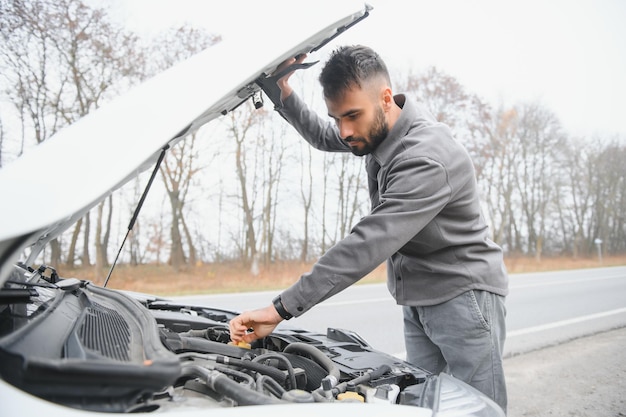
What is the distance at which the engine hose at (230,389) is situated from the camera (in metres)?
1.15

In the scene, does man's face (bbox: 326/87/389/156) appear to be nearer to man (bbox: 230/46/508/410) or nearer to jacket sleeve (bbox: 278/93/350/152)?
man (bbox: 230/46/508/410)

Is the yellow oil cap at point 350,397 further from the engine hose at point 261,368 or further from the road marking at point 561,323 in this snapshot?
the road marking at point 561,323

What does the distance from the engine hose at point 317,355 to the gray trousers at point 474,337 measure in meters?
0.56

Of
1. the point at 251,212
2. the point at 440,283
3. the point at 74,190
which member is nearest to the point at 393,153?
the point at 440,283

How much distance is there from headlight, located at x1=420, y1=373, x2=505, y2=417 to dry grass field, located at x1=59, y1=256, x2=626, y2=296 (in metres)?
8.90

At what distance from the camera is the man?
173cm

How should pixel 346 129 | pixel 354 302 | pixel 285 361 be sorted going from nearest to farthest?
pixel 285 361
pixel 346 129
pixel 354 302

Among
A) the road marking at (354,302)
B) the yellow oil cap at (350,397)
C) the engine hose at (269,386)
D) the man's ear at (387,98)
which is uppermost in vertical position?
the man's ear at (387,98)

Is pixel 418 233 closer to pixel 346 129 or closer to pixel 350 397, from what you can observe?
pixel 346 129

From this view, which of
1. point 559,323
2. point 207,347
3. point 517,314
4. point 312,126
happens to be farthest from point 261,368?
point 517,314

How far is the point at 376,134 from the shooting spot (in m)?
2.04

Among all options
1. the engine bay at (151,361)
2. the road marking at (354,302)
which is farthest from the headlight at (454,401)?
the road marking at (354,302)

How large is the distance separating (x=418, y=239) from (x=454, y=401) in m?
0.73

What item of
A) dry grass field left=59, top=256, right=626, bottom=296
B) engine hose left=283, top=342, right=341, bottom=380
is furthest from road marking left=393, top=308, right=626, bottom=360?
dry grass field left=59, top=256, right=626, bottom=296
